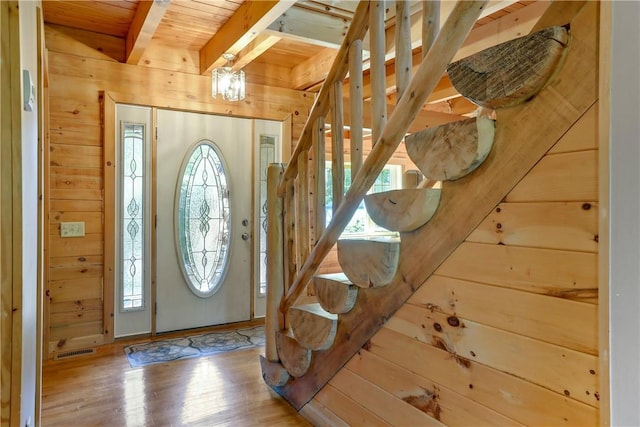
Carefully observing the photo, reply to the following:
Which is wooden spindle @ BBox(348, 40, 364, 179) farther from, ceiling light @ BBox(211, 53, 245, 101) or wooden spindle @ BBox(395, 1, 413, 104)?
ceiling light @ BBox(211, 53, 245, 101)

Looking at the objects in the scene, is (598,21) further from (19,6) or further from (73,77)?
(73,77)

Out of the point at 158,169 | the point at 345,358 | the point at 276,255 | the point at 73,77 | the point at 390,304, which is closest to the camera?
the point at 390,304

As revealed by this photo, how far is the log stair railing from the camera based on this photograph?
115 cm

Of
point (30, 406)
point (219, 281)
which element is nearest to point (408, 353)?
point (30, 406)

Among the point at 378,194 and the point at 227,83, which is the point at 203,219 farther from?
the point at 378,194

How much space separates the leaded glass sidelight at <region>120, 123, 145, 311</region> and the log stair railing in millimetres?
1559

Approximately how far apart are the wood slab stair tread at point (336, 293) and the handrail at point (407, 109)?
135mm

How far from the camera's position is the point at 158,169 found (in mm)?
3520

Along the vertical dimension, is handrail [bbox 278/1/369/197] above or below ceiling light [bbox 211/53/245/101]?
below

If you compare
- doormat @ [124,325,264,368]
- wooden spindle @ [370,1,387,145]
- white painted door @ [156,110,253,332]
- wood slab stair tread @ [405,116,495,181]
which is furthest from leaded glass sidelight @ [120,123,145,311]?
wood slab stair tread @ [405,116,495,181]

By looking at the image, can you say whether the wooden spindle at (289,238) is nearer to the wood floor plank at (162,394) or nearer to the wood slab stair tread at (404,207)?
the wood floor plank at (162,394)

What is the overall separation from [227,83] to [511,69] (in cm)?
274

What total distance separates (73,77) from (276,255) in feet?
7.57

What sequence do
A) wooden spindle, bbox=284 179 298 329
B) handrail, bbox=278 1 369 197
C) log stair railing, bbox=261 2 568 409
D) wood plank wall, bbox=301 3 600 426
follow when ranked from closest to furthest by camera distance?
wood plank wall, bbox=301 3 600 426 → log stair railing, bbox=261 2 568 409 → handrail, bbox=278 1 369 197 → wooden spindle, bbox=284 179 298 329
